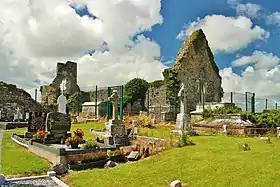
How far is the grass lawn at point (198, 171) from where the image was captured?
8227 mm

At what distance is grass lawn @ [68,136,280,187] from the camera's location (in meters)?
8.23

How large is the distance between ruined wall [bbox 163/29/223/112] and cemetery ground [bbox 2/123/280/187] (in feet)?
72.1

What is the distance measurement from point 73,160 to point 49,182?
2.75m

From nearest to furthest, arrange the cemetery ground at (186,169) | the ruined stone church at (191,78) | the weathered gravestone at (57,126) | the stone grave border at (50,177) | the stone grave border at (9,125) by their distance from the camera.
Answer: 1. the cemetery ground at (186,169)
2. the stone grave border at (50,177)
3. the weathered gravestone at (57,126)
4. the stone grave border at (9,125)
5. the ruined stone church at (191,78)

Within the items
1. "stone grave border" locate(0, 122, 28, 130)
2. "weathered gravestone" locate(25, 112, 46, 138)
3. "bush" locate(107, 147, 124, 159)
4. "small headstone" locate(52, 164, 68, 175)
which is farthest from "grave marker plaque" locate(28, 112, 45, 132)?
"small headstone" locate(52, 164, 68, 175)

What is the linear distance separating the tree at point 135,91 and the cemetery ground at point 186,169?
2496cm

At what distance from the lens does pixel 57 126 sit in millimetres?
16812

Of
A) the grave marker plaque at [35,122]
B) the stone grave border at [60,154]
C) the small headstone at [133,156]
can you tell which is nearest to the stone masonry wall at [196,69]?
the grave marker plaque at [35,122]

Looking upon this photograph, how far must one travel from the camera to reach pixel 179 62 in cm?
3553

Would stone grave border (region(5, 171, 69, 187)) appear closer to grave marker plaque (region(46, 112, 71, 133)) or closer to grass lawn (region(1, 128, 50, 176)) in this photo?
grass lawn (region(1, 128, 50, 176))

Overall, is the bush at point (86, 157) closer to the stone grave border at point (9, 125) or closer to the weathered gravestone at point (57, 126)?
the weathered gravestone at point (57, 126)

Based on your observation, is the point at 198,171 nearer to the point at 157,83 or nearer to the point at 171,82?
the point at 171,82

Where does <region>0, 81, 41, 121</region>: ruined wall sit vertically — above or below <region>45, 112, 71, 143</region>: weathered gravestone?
above

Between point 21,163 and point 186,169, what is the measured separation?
6.49 m
